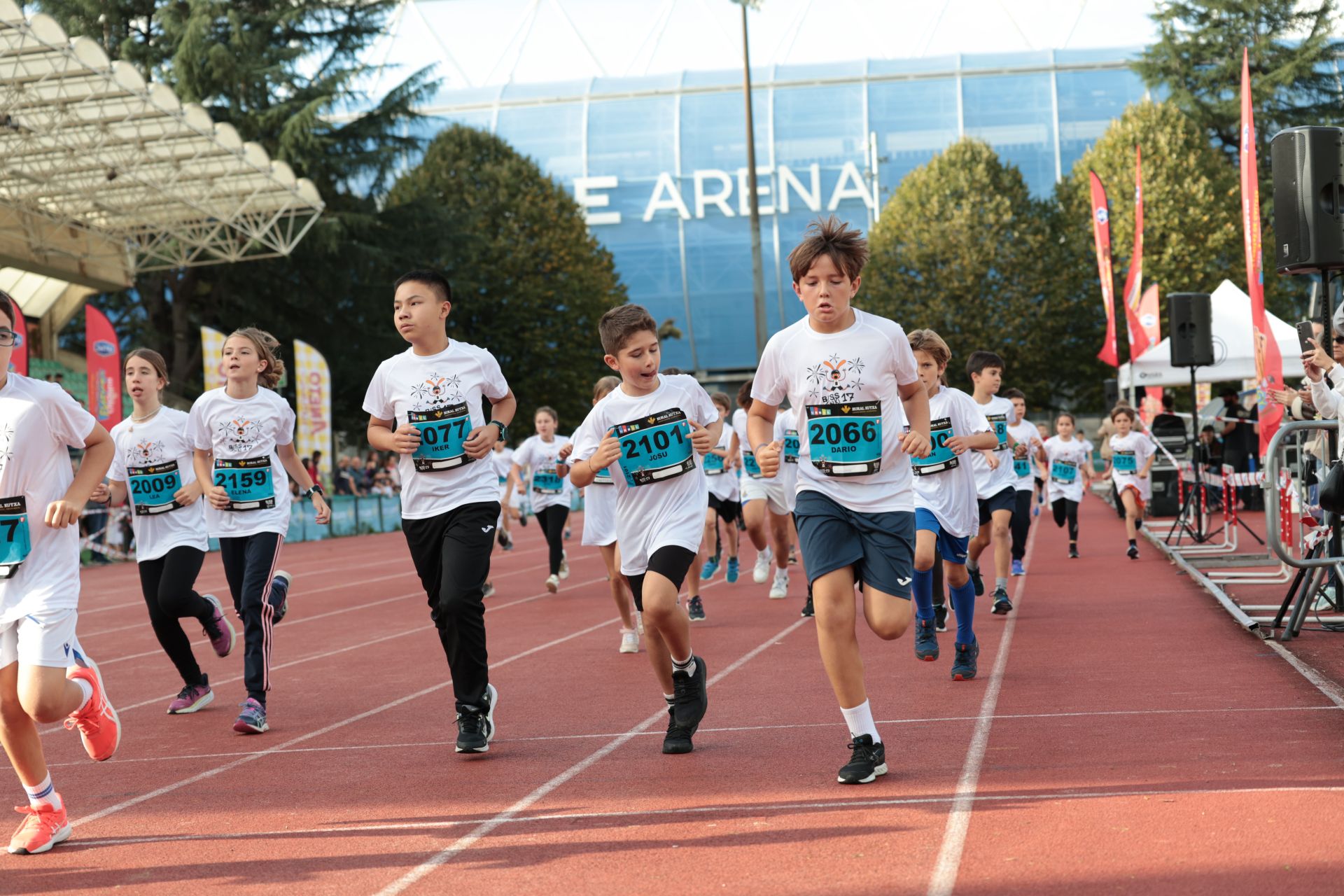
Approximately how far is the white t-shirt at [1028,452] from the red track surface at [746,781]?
360cm

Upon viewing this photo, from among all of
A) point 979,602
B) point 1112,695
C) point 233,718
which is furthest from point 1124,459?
→ point 233,718

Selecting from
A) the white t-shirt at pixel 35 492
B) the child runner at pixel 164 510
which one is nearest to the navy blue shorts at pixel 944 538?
the child runner at pixel 164 510

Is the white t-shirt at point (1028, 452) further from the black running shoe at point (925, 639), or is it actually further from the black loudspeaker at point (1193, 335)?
the black running shoe at point (925, 639)

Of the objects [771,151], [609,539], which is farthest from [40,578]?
[771,151]

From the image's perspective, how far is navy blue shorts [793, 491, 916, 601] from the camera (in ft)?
18.4

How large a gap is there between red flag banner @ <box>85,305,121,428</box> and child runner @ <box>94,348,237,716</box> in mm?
16868

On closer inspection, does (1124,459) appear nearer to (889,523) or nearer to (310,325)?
(889,523)

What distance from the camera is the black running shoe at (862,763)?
5.52m

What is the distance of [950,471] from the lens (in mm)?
8766

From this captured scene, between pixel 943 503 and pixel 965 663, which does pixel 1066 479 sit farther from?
pixel 965 663

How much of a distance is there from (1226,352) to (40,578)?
76.0 ft

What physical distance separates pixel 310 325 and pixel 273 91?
21.0ft

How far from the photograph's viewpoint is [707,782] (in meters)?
5.73

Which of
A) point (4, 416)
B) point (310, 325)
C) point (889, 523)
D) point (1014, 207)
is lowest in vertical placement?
point (889, 523)
